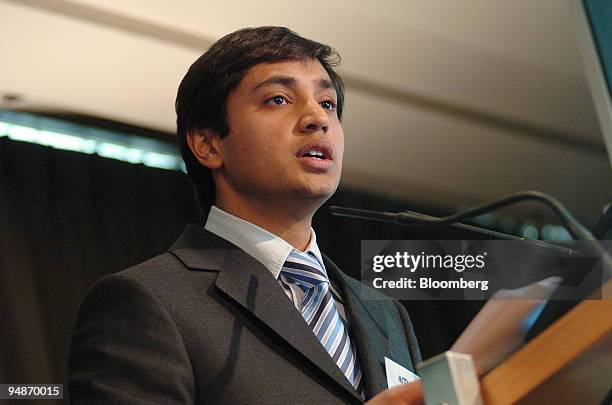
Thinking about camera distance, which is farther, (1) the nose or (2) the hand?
(1) the nose

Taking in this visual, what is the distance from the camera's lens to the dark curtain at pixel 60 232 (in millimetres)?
2398

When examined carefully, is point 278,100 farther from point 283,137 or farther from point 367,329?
point 367,329

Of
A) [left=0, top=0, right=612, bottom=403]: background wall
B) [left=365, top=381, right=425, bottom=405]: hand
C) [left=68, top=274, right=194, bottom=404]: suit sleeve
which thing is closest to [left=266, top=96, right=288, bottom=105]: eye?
[left=68, top=274, right=194, bottom=404]: suit sleeve

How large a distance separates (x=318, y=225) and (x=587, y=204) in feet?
4.66

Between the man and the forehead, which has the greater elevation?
the forehead

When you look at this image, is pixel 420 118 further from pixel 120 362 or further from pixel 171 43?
pixel 120 362

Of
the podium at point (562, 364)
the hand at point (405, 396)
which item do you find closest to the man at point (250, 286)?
the hand at point (405, 396)

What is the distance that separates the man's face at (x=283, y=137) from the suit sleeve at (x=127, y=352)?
0.36 m

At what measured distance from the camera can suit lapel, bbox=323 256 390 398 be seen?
140cm

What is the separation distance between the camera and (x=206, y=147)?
176cm

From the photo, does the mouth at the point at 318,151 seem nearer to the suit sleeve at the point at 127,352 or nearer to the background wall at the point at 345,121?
the suit sleeve at the point at 127,352

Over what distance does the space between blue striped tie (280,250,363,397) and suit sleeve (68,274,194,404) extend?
26 cm

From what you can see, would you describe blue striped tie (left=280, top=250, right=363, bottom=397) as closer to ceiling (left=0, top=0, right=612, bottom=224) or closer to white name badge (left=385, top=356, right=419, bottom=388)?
white name badge (left=385, top=356, right=419, bottom=388)

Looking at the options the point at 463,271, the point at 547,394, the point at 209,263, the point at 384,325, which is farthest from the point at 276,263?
the point at 463,271
